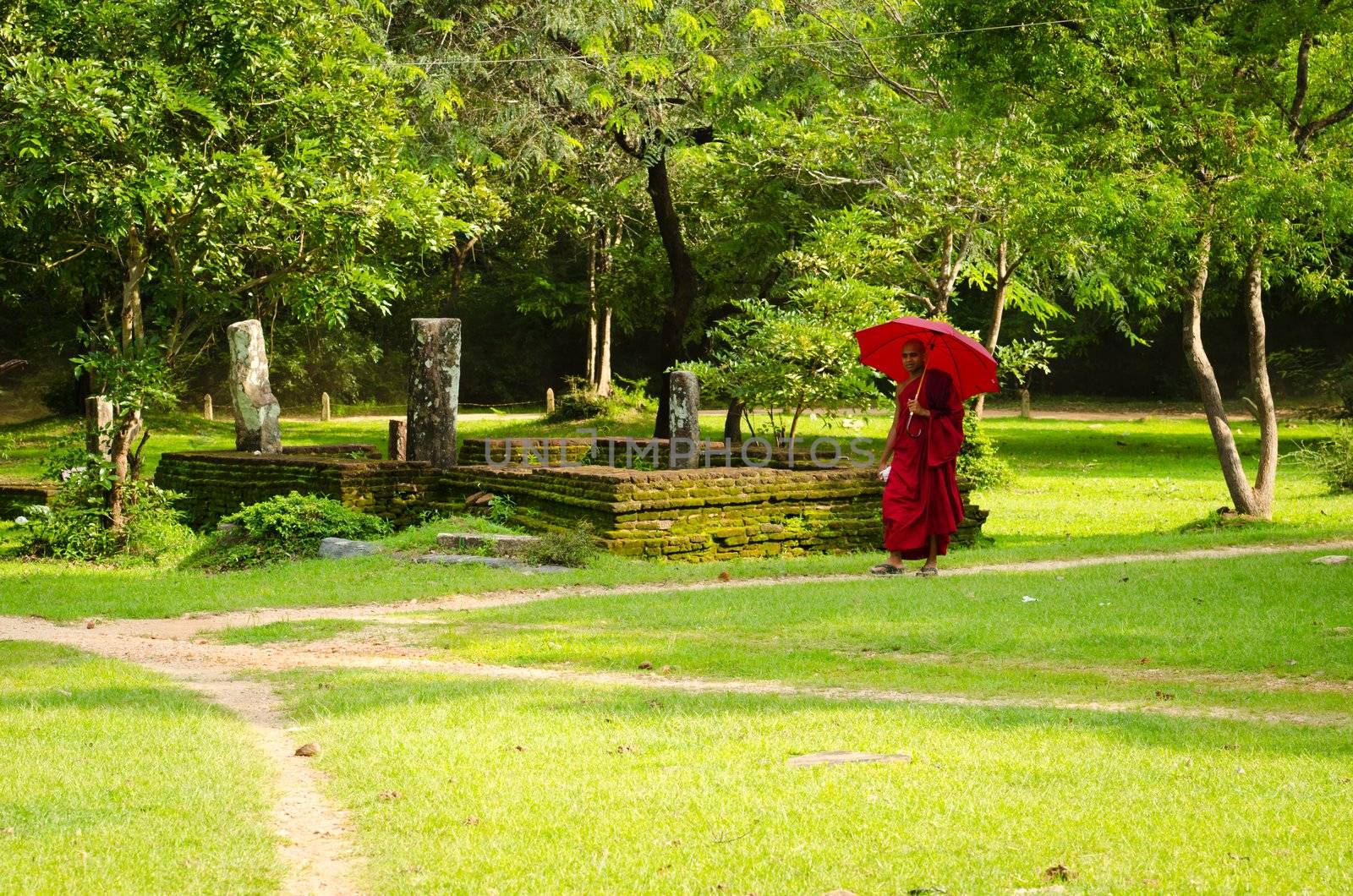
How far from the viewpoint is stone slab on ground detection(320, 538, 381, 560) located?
44.6 ft

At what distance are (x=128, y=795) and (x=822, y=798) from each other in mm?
2526

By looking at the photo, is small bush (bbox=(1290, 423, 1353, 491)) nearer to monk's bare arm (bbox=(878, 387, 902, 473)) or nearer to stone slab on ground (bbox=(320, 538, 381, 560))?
monk's bare arm (bbox=(878, 387, 902, 473))

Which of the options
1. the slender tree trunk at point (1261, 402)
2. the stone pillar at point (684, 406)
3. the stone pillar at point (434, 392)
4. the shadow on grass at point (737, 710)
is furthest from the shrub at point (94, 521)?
the slender tree trunk at point (1261, 402)

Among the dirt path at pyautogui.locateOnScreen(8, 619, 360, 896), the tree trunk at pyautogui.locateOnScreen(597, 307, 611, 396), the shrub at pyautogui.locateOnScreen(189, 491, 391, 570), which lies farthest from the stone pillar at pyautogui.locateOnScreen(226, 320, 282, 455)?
the tree trunk at pyautogui.locateOnScreen(597, 307, 611, 396)

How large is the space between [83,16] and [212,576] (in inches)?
223

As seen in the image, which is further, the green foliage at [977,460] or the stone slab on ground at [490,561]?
the green foliage at [977,460]

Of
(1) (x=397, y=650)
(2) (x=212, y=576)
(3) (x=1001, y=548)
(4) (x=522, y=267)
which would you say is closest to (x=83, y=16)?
(2) (x=212, y=576)

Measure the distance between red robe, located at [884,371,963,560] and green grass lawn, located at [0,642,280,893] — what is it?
6167 millimetres

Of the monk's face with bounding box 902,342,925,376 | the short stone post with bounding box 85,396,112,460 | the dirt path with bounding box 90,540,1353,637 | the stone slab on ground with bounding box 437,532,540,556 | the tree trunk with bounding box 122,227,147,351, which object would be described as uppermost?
the tree trunk with bounding box 122,227,147,351

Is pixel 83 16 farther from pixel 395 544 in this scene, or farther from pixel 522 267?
pixel 522 267

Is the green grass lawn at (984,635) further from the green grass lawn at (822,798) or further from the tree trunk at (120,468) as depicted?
the tree trunk at (120,468)

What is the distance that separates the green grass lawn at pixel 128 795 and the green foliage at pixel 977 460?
14.4m

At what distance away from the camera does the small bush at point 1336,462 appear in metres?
20.9

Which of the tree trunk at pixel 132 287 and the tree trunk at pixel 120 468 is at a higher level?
the tree trunk at pixel 132 287
